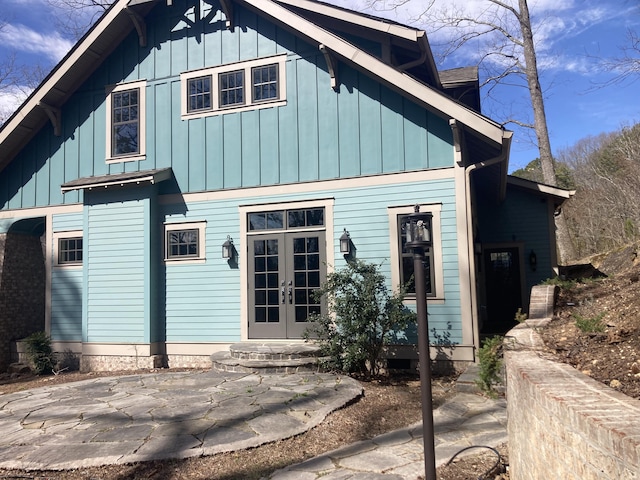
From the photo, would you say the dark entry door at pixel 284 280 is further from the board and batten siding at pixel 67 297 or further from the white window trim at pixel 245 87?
the board and batten siding at pixel 67 297

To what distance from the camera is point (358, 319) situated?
7.03 m

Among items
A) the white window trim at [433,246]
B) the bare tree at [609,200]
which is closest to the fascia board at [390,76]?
the white window trim at [433,246]

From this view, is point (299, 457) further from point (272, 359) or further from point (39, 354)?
point (39, 354)

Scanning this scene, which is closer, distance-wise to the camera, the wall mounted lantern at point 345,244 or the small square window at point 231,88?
the wall mounted lantern at point 345,244

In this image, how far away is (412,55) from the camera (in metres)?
9.30

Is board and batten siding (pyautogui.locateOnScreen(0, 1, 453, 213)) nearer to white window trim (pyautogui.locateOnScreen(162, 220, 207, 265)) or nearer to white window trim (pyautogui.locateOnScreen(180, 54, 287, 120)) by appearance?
white window trim (pyautogui.locateOnScreen(180, 54, 287, 120))

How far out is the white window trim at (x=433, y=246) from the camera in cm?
769

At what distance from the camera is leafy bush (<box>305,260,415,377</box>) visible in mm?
7000

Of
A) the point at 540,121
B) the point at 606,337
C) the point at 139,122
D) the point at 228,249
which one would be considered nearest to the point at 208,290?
the point at 228,249

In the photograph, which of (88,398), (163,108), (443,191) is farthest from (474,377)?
(163,108)

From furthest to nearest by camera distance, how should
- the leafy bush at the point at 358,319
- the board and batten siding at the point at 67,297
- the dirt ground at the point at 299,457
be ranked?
the board and batten siding at the point at 67,297 < the leafy bush at the point at 358,319 < the dirt ground at the point at 299,457

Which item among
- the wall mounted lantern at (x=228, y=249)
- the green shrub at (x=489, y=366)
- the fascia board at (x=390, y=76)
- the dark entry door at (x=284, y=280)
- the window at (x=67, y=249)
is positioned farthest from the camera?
the window at (x=67, y=249)

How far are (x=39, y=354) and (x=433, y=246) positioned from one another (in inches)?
330

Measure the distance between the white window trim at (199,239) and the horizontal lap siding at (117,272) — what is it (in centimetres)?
41
